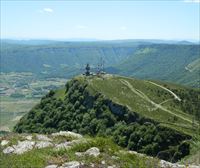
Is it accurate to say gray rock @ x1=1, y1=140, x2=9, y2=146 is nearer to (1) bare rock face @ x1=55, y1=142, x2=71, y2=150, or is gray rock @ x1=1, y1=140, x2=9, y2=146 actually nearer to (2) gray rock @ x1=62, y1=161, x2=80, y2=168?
(1) bare rock face @ x1=55, y1=142, x2=71, y2=150

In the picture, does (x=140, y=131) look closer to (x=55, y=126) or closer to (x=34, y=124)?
(x=55, y=126)

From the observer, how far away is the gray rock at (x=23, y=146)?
20.6 meters

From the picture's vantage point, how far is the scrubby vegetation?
13812 cm

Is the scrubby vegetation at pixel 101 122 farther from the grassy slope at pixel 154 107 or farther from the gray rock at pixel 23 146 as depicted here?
the gray rock at pixel 23 146

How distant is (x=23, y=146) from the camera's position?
2120 centimetres

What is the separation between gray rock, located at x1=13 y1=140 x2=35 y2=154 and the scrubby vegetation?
105 metres

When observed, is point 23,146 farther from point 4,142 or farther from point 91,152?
point 91,152

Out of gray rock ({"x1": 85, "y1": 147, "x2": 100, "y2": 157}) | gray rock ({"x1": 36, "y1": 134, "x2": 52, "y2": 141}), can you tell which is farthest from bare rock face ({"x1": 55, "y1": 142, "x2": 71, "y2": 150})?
gray rock ({"x1": 36, "y1": 134, "x2": 52, "y2": 141})

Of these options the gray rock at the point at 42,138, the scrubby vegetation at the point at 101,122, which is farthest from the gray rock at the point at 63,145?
the scrubby vegetation at the point at 101,122

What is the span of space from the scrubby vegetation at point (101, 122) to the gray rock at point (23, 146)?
10459 centimetres

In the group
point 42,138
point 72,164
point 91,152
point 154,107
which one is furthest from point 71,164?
point 154,107

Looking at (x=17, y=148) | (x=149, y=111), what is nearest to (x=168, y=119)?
(x=149, y=111)

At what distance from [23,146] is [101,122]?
147 metres

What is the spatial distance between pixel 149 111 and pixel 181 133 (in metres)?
30.7
